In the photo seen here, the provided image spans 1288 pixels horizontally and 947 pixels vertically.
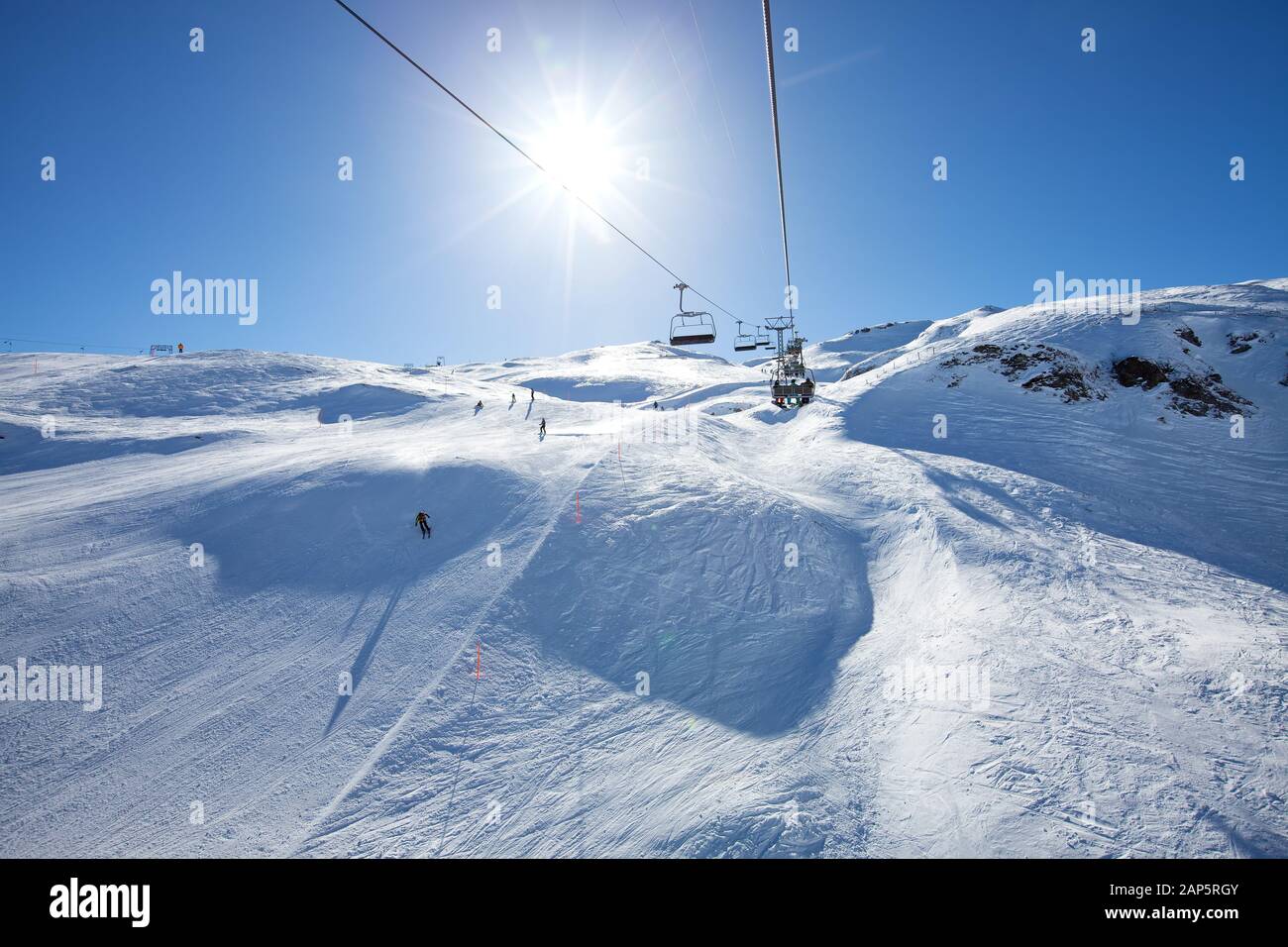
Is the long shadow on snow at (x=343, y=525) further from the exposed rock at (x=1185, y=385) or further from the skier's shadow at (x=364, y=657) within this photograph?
the exposed rock at (x=1185, y=385)

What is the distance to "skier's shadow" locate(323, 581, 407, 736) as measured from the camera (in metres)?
8.78

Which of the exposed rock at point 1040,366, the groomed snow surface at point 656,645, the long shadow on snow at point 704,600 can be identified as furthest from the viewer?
the exposed rock at point 1040,366

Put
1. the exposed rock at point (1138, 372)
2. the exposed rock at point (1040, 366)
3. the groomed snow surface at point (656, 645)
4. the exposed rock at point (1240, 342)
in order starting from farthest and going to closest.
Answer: the exposed rock at point (1240, 342), the exposed rock at point (1040, 366), the exposed rock at point (1138, 372), the groomed snow surface at point (656, 645)

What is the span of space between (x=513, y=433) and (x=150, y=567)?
55.6 feet

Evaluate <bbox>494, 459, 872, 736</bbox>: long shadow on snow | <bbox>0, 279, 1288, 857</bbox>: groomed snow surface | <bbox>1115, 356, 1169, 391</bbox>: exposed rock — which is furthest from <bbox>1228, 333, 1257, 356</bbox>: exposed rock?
<bbox>494, 459, 872, 736</bbox>: long shadow on snow

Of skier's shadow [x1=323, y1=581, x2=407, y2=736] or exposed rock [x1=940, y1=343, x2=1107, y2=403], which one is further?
exposed rock [x1=940, y1=343, x2=1107, y2=403]

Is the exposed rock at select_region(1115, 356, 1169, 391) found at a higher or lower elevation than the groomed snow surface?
higher

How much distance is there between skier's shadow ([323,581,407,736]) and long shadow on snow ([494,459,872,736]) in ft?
9.32

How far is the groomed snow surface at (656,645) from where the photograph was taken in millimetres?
6500

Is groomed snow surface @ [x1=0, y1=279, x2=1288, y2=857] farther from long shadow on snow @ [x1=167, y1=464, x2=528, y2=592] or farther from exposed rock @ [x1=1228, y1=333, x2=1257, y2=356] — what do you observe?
exposed rock @ [x1=1228, y1=333, x2=1257, y2=356]

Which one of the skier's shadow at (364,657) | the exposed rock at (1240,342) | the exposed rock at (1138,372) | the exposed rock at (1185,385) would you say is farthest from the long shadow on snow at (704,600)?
the exposed rock at (1240,342)

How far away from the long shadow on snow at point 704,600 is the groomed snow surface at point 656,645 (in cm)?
10

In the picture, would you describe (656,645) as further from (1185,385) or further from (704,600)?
(1185,385)

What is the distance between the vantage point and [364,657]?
1002 centimetres
